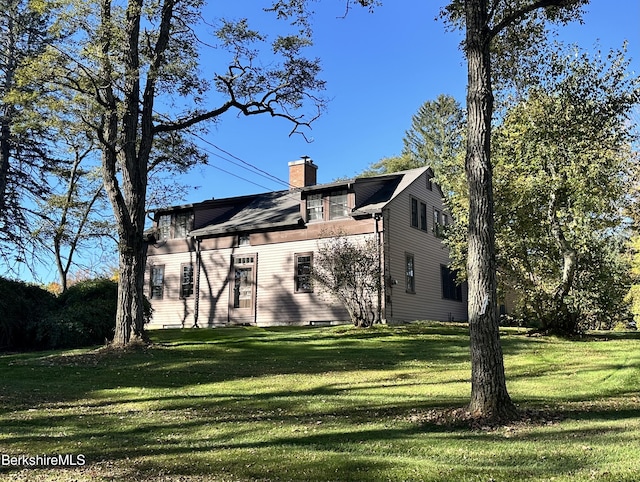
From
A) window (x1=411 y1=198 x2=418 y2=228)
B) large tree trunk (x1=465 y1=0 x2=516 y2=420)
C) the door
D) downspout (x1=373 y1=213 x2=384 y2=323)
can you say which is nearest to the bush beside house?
the door

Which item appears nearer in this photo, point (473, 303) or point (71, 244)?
point (473, 303)

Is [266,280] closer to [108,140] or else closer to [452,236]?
[452,236]

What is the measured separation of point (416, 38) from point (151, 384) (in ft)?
32.8

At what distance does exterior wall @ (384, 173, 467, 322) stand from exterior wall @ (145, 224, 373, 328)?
1500 mm

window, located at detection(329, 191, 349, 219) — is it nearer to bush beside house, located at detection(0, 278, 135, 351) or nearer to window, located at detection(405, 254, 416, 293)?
window, located at detection(405, 254, 416, 293)

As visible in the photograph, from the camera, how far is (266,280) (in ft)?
72.0

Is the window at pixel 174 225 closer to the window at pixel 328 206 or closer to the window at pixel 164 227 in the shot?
the window at pixel 164 227

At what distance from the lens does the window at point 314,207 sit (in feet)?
69.1

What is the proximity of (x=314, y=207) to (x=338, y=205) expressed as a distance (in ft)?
3.54

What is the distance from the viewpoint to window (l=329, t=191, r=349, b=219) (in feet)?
67.2

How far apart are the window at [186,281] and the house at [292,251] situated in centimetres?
4

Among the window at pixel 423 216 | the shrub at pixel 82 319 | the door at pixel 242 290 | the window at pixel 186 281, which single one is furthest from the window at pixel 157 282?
the window at pixel 423 216

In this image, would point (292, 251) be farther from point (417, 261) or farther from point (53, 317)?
point (53, 317)

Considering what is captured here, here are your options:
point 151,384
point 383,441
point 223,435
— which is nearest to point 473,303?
point 383,441
